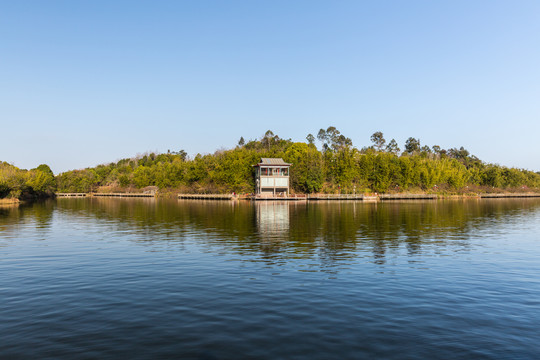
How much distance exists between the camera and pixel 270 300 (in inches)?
506

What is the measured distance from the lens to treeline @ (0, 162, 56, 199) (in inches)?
3323

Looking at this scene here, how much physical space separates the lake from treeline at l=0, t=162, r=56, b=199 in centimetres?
7339

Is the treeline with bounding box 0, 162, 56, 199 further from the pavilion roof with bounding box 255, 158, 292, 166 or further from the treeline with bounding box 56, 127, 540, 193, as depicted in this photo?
the pavilion roof with bounding box 255, 158, 292, 166

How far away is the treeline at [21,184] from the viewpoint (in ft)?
277

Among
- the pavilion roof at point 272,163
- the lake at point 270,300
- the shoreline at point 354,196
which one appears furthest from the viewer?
the shoreline at point 354,196

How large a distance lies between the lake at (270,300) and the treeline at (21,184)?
7339cm

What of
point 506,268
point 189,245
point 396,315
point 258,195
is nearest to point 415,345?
point 396,315

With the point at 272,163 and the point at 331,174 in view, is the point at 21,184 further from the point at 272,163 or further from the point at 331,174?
the point at 331,174

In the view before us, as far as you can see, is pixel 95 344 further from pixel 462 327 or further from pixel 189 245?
pixel 189 245

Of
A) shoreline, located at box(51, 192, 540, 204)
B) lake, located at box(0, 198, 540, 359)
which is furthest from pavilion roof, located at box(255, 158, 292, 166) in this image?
lake, located at box(0, 198, 540, 359)

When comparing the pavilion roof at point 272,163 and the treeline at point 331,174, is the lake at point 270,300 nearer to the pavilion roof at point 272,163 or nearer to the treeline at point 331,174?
the pavilion roof at point 272,163

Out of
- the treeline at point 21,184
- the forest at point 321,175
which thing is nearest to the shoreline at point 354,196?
the forest at point 321,175

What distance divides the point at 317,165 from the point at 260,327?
327ft

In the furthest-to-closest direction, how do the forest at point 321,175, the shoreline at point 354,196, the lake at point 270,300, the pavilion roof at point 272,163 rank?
the forest at point 321,175 < the shoreline at point 354,196 < the pavilion roof at point 272,163 < the lake at point 270,300
